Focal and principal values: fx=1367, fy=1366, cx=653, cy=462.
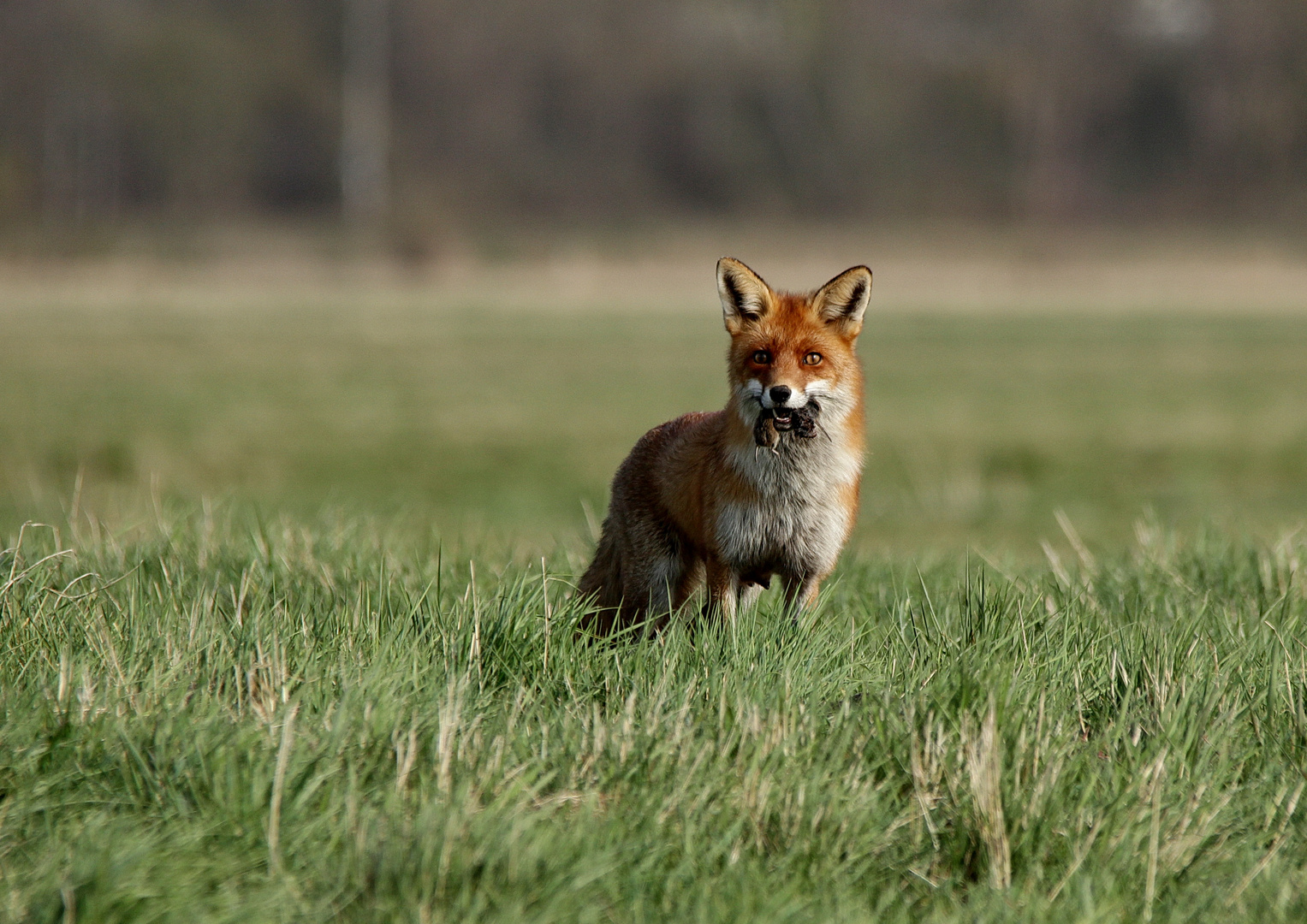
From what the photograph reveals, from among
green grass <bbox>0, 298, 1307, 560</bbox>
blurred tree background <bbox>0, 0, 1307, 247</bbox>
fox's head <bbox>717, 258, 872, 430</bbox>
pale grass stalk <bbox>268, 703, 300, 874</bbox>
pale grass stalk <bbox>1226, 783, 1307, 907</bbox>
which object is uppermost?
blurred tree background <bbox>0, 0, 1307, 247</bbox>

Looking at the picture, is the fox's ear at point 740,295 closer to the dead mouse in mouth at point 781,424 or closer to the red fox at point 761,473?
the red fox at point 761,473

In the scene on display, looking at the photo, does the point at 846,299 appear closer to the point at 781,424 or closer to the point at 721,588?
the point at 781,424

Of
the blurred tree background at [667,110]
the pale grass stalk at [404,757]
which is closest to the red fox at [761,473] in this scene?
the pale grass stalk at [404,757]

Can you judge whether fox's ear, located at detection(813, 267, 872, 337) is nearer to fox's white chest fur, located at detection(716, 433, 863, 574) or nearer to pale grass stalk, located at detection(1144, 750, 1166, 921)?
fox's white chest fur, located at detection(716, 433, 863, 574)

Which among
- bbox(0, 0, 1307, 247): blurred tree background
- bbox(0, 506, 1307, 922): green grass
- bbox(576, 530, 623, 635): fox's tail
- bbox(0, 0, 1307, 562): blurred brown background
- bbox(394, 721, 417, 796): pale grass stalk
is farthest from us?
bbox(0, 0, 1307, 247): blurred tree background

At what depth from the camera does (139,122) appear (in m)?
44.8

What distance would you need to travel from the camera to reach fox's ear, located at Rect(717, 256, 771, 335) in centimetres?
462

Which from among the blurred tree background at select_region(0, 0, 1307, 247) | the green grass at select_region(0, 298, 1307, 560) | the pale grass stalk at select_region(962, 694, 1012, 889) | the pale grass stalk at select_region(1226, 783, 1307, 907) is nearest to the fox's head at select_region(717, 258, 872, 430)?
the pale grass stalk at select_region(962, 694, 1012, 889)

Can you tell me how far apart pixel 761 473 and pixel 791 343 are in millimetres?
446

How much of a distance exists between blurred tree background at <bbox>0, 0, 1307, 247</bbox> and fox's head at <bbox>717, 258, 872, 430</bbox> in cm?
3984

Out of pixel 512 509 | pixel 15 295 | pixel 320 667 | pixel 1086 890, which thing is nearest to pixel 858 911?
pixel 1086 890

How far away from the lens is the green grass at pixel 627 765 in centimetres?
290

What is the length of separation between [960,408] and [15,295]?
25.5m

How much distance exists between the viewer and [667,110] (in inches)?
1907
